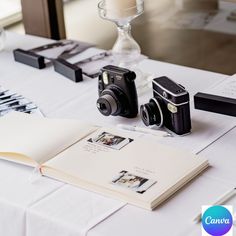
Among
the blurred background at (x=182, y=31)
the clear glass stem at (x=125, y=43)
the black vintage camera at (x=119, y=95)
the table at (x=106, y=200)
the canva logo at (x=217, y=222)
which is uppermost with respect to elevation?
the clear glass stem at (x=125, y=43)

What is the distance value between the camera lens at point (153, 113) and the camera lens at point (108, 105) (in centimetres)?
8

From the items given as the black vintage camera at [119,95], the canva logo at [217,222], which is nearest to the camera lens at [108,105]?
the black vintage camera at [119,95]

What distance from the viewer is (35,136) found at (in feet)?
4.69

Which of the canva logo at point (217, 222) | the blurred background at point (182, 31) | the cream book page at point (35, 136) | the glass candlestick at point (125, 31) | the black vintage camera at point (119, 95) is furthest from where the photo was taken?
the blurred background at point (182, 31)

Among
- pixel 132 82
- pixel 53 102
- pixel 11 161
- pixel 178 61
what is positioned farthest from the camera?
pixel 178 61

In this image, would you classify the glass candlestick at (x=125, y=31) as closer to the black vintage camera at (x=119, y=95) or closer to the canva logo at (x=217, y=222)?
the black vintage camera at (x=119, y=95)

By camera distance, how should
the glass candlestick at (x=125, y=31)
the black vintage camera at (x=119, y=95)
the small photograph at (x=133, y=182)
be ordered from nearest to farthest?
the small photograph at (x=133, y=182) → the black vintage camera at (x=119, y=95) → the glass candlestick at (x=125, y=31)

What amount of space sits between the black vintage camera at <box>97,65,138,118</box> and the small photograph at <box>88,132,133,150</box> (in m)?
0.11

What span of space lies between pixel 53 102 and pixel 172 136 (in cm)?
38

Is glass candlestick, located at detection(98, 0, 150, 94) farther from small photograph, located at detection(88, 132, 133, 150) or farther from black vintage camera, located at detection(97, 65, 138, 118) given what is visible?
small photograph, located at detection(88, 132, 133, 150)

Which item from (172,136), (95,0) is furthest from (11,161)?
(95,0)

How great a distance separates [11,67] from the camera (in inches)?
76.8

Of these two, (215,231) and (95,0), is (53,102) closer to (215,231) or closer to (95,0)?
(215,231)

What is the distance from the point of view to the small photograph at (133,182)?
47.4 inches
